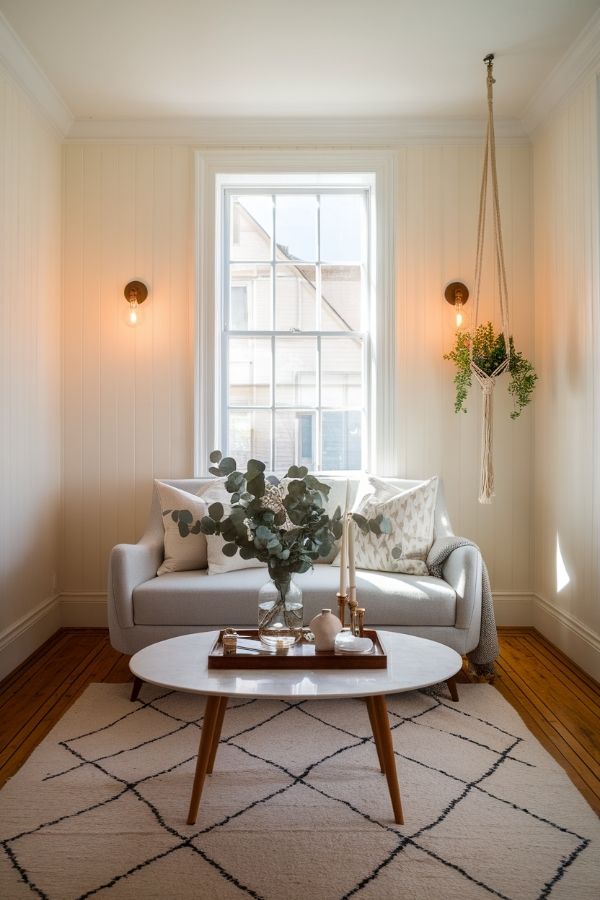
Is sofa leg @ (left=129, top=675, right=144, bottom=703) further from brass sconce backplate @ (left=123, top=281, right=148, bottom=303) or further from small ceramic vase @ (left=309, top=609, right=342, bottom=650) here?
brass sconce backplate @ (left=123, top=281, right=148, bottom=303)

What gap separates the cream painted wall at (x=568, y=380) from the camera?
3.35 metres

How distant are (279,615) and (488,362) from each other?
2161 mm

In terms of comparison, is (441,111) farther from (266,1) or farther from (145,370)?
(145,370)

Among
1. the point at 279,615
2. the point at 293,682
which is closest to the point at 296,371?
the point at 279,615

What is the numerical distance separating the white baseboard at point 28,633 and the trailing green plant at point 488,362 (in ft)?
8.30

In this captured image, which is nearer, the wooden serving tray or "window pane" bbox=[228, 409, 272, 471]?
the wooden serving tray

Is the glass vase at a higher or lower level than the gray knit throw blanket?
higher

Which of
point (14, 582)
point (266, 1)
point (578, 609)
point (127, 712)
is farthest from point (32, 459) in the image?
point (578, 609)

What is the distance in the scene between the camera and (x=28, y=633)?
3.65 m

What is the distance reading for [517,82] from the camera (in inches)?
146

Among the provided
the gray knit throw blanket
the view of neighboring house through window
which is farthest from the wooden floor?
the view of neighboring house through window

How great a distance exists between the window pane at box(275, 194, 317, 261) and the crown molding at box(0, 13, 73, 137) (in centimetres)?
130

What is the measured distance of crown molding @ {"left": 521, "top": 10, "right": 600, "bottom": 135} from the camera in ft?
10.6

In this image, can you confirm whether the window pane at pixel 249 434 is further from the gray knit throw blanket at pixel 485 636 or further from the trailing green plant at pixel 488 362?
the gray knit throw blanket at pixel 485 636
